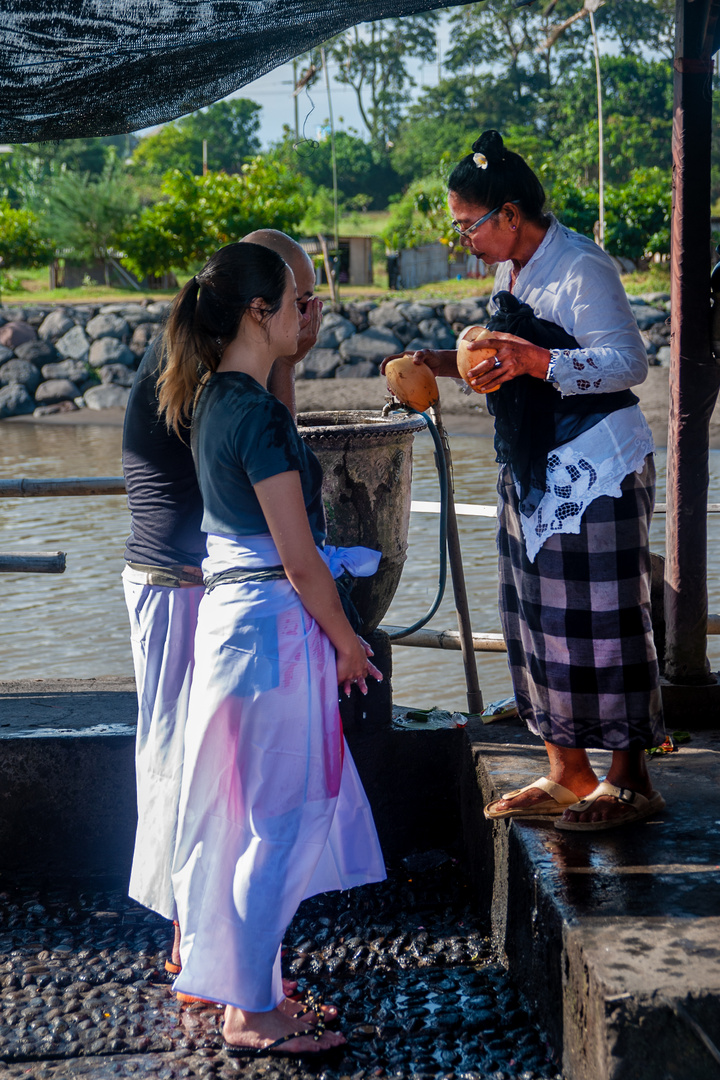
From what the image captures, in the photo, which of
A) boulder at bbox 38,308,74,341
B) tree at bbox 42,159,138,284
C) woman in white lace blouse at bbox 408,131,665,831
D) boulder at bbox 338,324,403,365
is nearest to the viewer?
woman in white lace blouse at bbox 408,131,665,831

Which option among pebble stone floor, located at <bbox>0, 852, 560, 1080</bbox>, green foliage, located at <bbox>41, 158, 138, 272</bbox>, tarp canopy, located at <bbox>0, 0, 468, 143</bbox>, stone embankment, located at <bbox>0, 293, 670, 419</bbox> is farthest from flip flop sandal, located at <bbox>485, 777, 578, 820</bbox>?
green foliage, located at <bbox>41, 158, 138, 272</bbox>

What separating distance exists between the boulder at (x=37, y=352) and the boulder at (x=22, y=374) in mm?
173

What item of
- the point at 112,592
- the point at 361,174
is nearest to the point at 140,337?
the point at 112,592

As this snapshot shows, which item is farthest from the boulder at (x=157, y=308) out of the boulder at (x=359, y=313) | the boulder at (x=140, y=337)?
the boulder at (x=359, y=313)

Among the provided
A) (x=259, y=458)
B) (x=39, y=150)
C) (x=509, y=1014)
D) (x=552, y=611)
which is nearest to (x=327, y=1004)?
(x=509, y=1014)

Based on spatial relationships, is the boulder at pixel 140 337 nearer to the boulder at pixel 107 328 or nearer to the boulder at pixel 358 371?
the boulder at pixel 107 328

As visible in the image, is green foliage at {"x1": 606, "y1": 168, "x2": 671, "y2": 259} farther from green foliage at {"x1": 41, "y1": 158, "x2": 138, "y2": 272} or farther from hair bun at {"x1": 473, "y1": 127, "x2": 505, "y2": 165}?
hair bun at {"x1": 473, "y1": 127, "x2": 505, "y2": 165}

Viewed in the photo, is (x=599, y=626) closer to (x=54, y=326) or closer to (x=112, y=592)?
(x=112, y=592)

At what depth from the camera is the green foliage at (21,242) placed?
25922 mm

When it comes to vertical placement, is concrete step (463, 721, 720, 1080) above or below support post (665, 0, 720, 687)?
below

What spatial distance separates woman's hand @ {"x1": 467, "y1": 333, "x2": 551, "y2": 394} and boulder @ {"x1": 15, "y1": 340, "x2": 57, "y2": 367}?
2032cm

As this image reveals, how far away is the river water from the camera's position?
580 centimetres

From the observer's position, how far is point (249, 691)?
6.84 ft

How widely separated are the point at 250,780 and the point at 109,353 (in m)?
20.1
